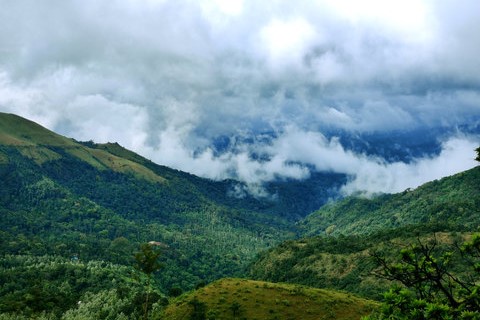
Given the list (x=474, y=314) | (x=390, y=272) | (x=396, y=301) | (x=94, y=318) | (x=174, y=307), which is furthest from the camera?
(x=94, y=318)

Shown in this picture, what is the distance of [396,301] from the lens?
1989 centimetres

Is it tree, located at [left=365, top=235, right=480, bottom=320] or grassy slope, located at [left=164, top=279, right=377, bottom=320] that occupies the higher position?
tree, located at [left=365, top=235, right=480, bottom=320]

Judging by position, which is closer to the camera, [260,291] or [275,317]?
[275,317]

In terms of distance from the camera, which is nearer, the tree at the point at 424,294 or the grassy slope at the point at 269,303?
the tree at the point at 424,294

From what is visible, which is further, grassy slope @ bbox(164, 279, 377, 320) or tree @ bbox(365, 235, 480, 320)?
grassy slope @ bbox(164, 279, 377, 320)

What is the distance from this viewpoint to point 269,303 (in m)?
164

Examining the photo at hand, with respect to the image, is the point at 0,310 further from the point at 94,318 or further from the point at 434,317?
the point at 434,317

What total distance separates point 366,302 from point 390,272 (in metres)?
171

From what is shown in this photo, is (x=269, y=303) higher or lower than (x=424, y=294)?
lower

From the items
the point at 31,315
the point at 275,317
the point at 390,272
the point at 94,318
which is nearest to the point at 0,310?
the point at 31,315

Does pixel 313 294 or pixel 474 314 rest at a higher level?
pixel 474 314

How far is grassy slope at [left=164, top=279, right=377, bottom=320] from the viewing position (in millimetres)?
155875

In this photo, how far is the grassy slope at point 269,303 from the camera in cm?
15588

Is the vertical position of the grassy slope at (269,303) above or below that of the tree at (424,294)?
below
